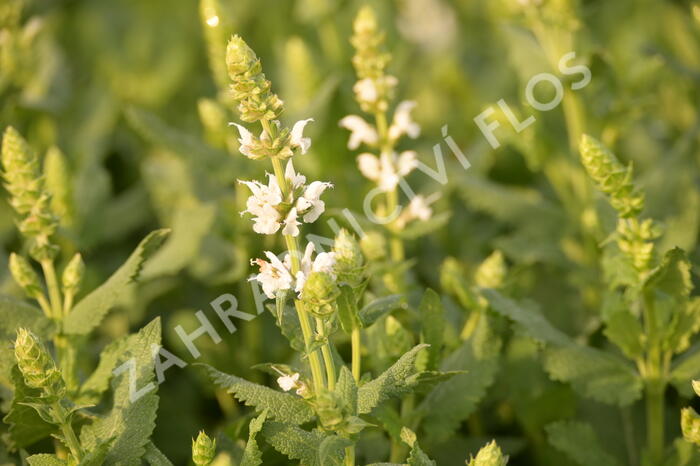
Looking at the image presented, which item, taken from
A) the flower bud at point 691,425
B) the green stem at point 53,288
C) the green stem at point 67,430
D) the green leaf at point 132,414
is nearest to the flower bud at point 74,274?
the green stem at point 53,288

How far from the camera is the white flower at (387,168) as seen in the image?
197cm

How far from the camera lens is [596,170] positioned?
1.54 meters

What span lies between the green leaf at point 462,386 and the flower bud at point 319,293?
1.55 feet

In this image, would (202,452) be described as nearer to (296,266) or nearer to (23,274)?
(296,266)

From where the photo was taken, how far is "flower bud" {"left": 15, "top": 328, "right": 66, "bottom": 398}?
1.30 m

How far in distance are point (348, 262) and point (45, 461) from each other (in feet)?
2.04

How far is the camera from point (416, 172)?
2.81 meters

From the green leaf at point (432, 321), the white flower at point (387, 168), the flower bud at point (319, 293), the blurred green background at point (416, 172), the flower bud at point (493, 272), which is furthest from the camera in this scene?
the blurred green background at point (416, 172)

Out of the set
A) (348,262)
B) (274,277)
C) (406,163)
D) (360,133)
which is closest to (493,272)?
(406,163)

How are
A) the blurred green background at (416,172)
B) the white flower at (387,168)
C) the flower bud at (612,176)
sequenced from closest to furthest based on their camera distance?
the flower bud at (612,176), the white flower at (387,168), the blurred green background at (416,172)

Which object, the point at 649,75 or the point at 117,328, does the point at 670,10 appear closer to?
the point at 649,75

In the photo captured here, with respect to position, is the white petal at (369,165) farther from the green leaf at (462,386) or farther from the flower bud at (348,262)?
the flower bud at (348,262)

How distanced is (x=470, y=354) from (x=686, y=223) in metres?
0.78

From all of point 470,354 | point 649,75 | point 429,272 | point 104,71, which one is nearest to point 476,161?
point 429,272
